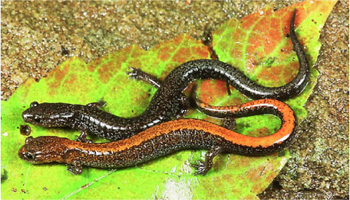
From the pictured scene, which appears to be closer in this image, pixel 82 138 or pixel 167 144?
pixel 167 144

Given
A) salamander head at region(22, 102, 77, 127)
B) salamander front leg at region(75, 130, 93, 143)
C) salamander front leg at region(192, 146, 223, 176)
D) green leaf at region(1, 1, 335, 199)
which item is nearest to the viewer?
Result: green leaf at region(1, 1, 335, 199)

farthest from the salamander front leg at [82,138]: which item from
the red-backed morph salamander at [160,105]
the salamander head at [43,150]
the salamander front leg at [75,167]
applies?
the salamander front leg at [75,167]

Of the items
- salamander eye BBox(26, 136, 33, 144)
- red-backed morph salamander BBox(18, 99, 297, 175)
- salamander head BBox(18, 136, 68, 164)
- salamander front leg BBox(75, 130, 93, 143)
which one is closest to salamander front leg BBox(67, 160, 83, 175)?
red-backed morph salamander BBox(18, 99, 297, 175)

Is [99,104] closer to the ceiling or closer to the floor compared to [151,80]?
closer to the floor

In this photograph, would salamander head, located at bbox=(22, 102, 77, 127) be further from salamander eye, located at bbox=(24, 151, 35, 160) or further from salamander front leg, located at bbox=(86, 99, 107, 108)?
salamander eye, located at bbox=(24, 151, 35, 160)

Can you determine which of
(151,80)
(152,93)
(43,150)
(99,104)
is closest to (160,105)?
(152,93)

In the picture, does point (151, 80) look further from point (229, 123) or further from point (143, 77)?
point (229, 123)

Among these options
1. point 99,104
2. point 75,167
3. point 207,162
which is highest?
point 99,104

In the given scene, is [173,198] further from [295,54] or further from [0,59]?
[0,59]
